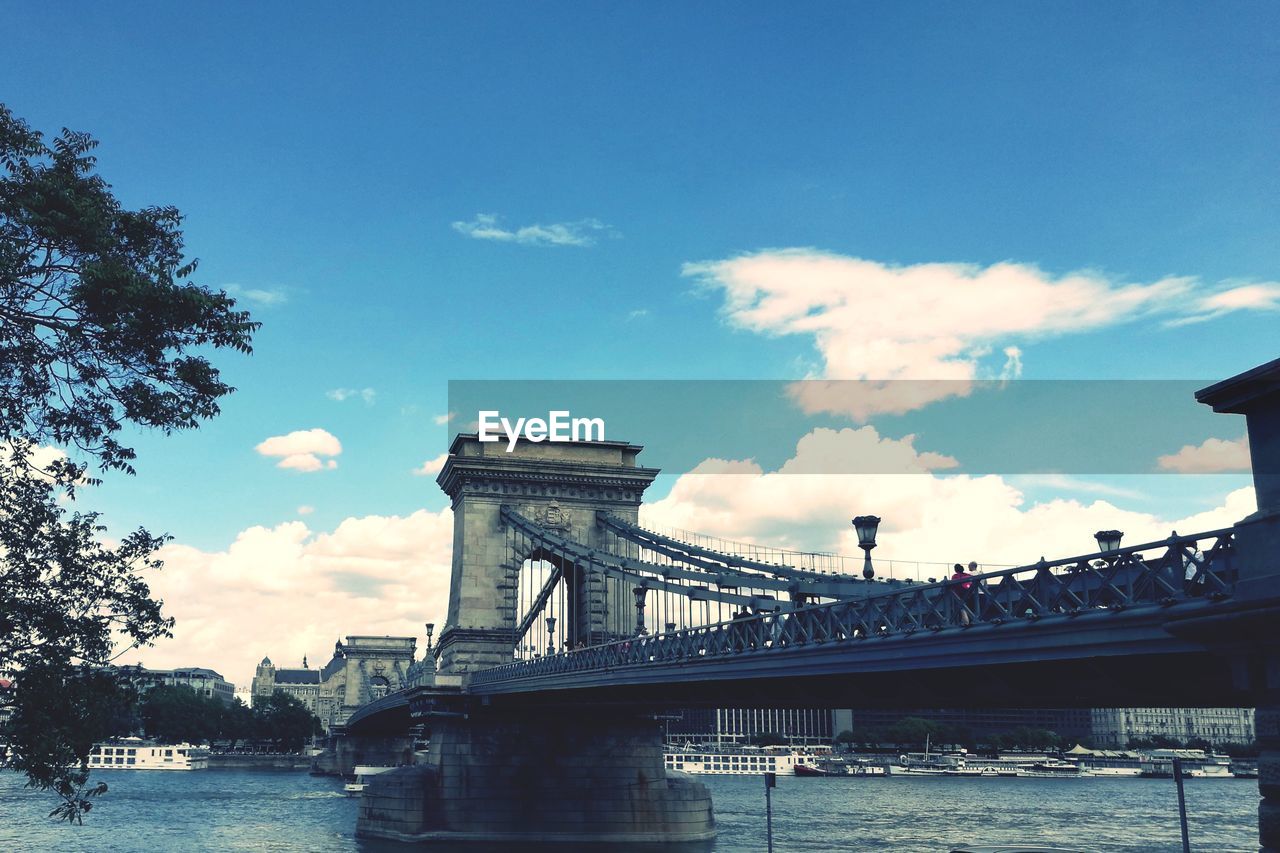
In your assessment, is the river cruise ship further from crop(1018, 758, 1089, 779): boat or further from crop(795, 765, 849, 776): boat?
crop(1018, 758, 1089, 779): boat

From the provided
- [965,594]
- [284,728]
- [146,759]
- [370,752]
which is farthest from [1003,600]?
[284,728]

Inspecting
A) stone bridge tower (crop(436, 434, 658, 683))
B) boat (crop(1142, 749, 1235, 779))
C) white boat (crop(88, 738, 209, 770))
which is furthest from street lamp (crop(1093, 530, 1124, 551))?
boat (crop(1142, 749, 1235, 779))

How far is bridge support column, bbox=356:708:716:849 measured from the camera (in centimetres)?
6003

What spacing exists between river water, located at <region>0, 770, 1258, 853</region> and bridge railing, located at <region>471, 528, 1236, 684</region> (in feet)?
97.0

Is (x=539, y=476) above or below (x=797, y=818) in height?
above

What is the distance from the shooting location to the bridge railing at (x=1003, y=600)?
1842 cm

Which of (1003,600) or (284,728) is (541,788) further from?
(284,728)

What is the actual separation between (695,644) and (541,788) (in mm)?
27643

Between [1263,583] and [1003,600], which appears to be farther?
[1003,600]

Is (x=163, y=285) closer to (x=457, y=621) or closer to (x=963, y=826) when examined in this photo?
(x=457, y=621)

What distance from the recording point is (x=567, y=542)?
65.7 metres

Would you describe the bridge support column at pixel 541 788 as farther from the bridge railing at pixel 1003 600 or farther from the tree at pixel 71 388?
the tree at pixel 71 388

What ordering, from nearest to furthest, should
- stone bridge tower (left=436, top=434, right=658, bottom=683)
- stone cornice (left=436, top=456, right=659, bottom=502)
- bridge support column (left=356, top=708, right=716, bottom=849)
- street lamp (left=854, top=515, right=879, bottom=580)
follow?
1. street lamp (left=854, top=515, right=879, bottom=580)
2. bridge support column (left=356, top=708, right=716, bottom=849)
3. stone bridge tower (left=436, top=434, right=658, bottom=683)
4. stone cornice (left=436, top=456, right=659, bottom=502)

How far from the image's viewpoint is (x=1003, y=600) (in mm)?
23031
